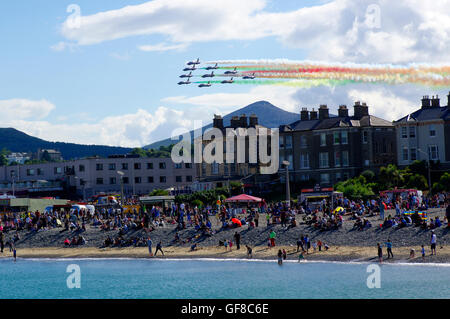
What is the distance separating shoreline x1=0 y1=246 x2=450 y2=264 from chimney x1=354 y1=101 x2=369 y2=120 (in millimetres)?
42736

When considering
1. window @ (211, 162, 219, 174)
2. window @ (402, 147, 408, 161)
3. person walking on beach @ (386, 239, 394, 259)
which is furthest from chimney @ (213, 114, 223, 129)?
person walking on beach @ (386, 239, 394, 259)

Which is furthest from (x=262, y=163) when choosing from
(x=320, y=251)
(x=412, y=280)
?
(x=412, y=280)

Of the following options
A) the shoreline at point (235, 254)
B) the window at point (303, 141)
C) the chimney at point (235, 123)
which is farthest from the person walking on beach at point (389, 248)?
the chimney at point (235, 123)

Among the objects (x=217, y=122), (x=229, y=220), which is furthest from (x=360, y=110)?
(x=229, y=220)

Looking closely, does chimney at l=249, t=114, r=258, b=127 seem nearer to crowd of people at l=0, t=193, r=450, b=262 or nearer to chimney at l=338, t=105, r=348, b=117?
chimney at l=338, t=105, r=348, b=117

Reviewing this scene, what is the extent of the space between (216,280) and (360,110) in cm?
5060

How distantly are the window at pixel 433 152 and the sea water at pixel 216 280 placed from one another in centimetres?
4015

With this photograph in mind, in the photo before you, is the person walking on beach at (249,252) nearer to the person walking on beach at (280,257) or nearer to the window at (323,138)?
the person walking on beach at (280,257)

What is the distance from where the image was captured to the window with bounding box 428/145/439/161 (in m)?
86.6

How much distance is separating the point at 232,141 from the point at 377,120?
20.2 m

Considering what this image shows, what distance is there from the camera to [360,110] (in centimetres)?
9481

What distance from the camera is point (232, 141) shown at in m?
102

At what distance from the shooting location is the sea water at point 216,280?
43.7 metres
